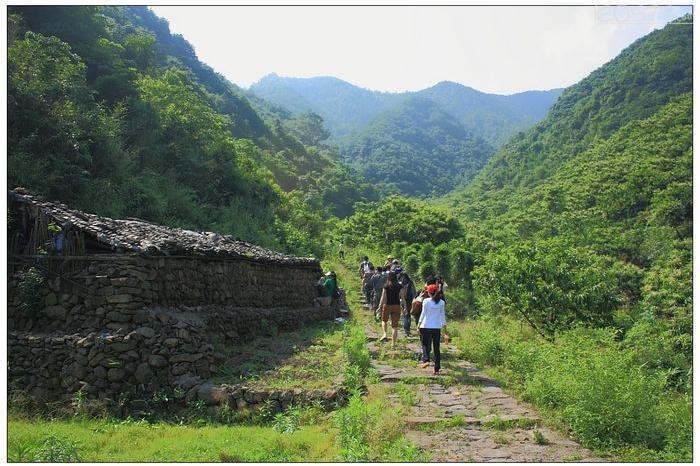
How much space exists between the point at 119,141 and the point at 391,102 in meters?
155

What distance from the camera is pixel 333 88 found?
627ft

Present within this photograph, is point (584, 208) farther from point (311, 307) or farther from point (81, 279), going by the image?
point (81, 279)

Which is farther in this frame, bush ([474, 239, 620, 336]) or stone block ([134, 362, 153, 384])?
bush ([474, 239, 620, 336])

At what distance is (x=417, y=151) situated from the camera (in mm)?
112250

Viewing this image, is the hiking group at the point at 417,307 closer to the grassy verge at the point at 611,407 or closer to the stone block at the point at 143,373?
the grassy verge at the point at 611,407

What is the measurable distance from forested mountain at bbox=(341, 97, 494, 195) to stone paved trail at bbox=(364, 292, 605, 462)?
270 feet

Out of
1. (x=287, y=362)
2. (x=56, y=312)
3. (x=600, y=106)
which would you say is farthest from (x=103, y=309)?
(x=600, y=106)

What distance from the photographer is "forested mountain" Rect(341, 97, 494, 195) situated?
9788 centimetres

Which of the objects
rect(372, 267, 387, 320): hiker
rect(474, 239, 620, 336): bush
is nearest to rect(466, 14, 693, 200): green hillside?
rect(474, 239, 620, 336): bush

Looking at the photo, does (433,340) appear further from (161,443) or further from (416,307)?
(161,443)

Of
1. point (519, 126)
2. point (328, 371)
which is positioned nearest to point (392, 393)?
point (328, 371)

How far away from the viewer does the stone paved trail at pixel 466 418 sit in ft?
20.2

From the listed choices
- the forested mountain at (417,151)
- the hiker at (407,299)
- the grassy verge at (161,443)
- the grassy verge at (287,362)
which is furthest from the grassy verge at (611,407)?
the forested mountain at (417,151)

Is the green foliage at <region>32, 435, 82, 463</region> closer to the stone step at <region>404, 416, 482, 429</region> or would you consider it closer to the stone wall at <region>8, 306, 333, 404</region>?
the stone wall at <region>8, 306, 333, 404</region>
